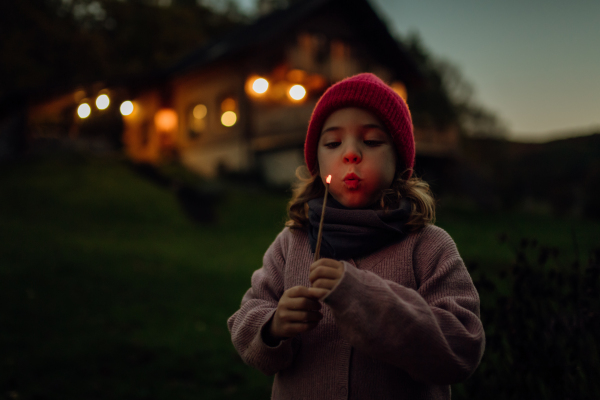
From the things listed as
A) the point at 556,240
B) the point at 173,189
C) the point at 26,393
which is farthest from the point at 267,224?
the point at 26,393

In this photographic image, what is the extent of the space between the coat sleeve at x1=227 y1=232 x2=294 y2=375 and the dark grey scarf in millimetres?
282

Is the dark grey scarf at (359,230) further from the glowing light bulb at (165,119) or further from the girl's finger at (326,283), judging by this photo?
the glowing light bulb at (165,119)

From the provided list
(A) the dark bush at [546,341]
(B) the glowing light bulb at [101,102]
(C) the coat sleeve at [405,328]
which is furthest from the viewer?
(B) the glowing light bulb at [101,102]

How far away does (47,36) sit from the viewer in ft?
76.8

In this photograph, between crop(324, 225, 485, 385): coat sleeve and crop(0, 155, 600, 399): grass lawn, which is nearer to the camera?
crop(324, 225, 485, 385): coat sleeve

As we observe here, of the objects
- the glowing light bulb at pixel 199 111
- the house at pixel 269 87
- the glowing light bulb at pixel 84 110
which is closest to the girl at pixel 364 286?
the glowing light bulb at pixel 84 110

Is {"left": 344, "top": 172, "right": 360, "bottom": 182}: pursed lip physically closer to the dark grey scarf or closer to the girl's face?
the girl's face

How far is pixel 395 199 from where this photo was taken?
70.1 inches

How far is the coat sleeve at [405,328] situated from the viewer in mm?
1333

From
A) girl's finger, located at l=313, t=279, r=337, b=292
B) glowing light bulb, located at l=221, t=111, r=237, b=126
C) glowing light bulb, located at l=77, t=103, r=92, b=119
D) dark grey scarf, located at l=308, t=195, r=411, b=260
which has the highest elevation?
glowing light bulb, located at l=221, t=111, r=237, b=126

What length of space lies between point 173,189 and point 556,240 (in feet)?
40.3

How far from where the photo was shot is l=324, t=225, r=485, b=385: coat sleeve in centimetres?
133

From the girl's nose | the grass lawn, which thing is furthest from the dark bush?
the girl's nose

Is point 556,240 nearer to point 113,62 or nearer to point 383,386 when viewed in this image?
point 383,386
